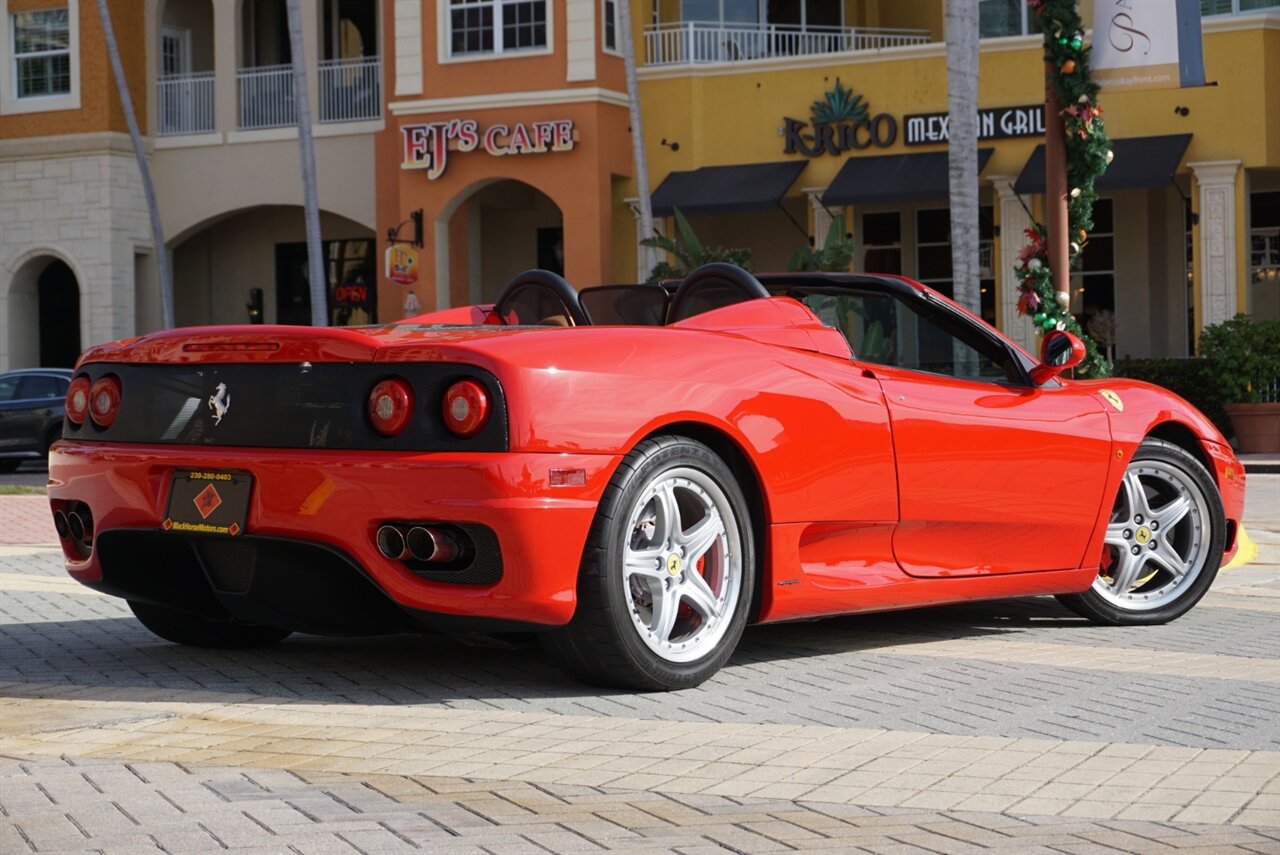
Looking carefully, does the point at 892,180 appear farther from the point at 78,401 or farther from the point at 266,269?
the point at 78,401

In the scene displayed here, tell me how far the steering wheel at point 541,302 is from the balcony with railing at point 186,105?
2778 centimetres

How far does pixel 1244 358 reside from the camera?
24734 mm

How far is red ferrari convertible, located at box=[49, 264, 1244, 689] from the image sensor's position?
5496 mm

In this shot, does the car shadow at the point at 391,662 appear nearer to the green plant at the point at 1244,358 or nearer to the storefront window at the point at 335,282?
the green plant at the point at 1244,358

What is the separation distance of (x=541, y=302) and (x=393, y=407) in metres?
1.57

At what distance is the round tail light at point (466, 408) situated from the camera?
5.45m

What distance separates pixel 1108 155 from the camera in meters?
13.5

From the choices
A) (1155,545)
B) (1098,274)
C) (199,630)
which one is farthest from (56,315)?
(1155,545)

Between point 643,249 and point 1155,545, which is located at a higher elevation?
point 643,249

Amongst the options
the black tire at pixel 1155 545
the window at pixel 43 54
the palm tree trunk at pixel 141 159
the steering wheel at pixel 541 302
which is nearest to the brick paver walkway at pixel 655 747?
the black tire at pixel 1155 545

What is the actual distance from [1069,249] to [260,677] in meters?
8.86

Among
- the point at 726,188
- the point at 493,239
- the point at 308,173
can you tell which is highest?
the point at 308,173

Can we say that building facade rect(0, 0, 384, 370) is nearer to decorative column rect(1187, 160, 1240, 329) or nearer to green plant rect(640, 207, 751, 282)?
green plant rect(640, 207, 751, 282)

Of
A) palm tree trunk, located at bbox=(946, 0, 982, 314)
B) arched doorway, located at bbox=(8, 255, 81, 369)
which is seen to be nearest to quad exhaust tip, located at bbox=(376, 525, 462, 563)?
palm tree trunk, located at bbox=(946, 0, 982, 314)
